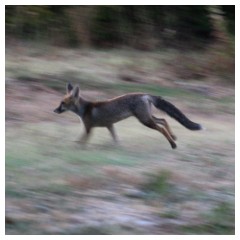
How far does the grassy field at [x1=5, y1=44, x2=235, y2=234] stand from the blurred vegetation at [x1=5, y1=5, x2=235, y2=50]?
1.36 m

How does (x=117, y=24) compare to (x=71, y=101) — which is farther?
(x=117, y=24)

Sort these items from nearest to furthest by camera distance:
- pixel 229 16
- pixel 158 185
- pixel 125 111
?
pixel 158 185
pixel 125 111
pixel 229 16

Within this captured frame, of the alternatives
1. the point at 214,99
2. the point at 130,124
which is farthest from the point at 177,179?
the point at 214,99

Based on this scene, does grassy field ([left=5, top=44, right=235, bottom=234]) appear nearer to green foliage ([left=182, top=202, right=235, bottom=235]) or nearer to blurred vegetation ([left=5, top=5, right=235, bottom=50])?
green foliage ([left=182, top=202, right=235, bottom=235])

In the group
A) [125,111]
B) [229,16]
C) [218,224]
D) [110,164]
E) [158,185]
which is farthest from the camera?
[229,16]

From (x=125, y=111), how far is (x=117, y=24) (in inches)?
266

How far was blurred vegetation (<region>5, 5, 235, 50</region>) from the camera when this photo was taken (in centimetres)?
1517

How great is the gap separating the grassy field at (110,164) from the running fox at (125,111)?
22 centimetres

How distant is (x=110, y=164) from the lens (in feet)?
26.8

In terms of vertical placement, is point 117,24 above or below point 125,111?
above

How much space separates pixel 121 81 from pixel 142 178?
20.6ft

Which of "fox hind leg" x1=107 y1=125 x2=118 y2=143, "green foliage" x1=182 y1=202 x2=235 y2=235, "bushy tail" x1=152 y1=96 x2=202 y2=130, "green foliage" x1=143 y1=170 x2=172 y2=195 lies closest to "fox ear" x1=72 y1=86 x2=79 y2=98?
"fox hind leg" x1=107 y1=125 x2=118 y2=143

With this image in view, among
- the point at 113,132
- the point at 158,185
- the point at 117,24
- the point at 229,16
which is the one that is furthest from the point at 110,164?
the point at 229,16

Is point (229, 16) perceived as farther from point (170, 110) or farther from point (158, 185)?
point (158, 185)
